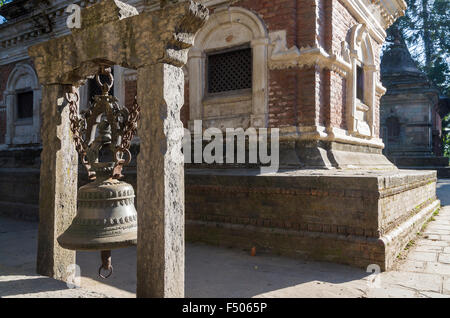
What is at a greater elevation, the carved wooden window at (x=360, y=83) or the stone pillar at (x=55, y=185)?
the carved wooden window at (x=360, y=83)

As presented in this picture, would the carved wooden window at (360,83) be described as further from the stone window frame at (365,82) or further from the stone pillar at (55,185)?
the stone pillar at (55,185)

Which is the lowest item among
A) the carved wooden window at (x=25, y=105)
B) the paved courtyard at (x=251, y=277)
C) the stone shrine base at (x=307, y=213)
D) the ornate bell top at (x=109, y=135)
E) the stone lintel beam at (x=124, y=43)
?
the paved courtyard at (x=251, y=277)

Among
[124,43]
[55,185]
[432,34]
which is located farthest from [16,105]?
[432,34]

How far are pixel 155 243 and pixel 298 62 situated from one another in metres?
4.48

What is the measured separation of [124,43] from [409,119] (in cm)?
1856

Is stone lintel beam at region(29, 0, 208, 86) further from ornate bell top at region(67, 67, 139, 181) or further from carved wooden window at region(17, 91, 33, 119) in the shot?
carved wooden window at region(17, 91, 33, 119)

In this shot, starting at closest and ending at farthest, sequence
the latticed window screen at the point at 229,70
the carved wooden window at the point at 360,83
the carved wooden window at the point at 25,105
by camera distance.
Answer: the latticed window screen at the point at 229,70
the carved wooden window at the point at 360,83
the carved wooden window at the point at 25,105

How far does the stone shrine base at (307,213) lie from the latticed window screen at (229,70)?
6.09 feet

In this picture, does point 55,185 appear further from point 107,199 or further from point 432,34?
point 432,34

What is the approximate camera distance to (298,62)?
6082 mm

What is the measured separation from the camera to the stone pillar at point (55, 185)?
3650 millimetres

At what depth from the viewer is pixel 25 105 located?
10391mm

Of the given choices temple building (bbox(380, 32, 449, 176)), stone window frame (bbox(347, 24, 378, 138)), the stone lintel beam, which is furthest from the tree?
the stone lintel beam

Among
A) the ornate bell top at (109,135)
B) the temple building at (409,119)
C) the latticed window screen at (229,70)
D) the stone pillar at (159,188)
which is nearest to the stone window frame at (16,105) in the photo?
the latticed window screen at (229,70)
